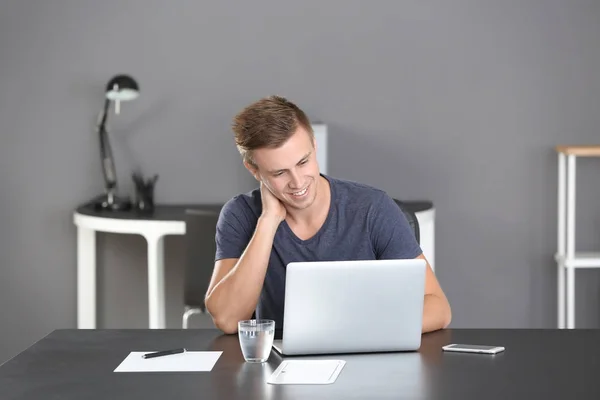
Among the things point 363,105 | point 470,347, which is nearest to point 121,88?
point 363,105

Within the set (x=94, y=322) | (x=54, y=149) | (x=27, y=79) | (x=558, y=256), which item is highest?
(x=27, y=79)

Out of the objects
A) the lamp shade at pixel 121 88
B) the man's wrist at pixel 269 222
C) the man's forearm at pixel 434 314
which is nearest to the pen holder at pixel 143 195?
the lamp shade at pixel 121 88

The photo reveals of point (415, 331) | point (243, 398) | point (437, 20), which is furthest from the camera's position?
point (437, 20)

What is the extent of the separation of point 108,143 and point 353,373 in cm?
243

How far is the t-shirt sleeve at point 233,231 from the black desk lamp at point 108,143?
1555 mm

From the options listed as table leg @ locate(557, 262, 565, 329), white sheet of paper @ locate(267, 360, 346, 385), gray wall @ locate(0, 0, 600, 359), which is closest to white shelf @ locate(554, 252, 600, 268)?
table leg @ locate(557, 262, 565, 329)

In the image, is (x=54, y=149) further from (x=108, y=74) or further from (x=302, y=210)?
(x=302, y=210)

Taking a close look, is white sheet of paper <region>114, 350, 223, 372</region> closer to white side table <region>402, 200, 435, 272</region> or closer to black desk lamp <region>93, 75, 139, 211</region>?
white side table <region>402, 200, 435, 272</region>

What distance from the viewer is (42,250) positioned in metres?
4.09

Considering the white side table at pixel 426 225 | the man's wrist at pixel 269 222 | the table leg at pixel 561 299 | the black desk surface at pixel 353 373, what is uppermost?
the man's wrist at pixel 269 222

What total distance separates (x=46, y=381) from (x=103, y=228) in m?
2.00

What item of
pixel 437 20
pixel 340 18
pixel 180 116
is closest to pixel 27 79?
pixel 180 116

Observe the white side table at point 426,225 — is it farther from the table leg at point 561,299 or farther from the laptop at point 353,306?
the laptop at point 353,306

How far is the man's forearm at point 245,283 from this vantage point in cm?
213
